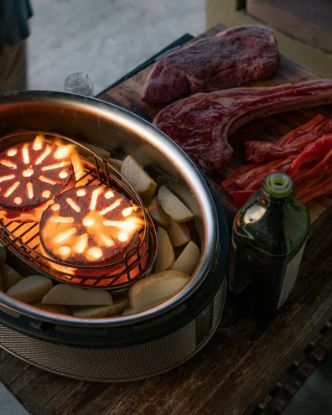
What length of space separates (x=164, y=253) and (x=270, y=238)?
285mm

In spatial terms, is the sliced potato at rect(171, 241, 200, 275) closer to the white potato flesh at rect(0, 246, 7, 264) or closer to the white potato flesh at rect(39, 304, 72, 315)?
the white potato flesh at rect(39, 304, 72, 315)

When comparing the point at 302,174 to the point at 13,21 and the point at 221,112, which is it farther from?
the point at 13,21

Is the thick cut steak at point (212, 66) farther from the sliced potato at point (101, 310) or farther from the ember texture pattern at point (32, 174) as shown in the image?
the sliced potato at point (101, 310)

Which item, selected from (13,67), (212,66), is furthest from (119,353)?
(13,67)

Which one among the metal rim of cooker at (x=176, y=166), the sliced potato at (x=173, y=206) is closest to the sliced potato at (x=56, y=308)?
the metal rim of cooker at (x=176, y=166)

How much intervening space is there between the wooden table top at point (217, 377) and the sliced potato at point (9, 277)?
0.20 meters

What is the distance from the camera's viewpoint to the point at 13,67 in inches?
106

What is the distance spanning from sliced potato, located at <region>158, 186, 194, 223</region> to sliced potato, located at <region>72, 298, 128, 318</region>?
10.5 inches

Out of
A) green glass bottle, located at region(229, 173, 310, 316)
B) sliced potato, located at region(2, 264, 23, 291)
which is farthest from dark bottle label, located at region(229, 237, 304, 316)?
sliced potato, located at region(2, 264, 23, 291)

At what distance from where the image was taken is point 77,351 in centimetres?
117

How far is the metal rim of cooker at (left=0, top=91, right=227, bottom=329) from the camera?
1132mm

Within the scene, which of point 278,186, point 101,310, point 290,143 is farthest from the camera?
point 290,143

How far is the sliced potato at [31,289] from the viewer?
4.21ft

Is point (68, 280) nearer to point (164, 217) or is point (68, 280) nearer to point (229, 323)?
point (164, 217)
